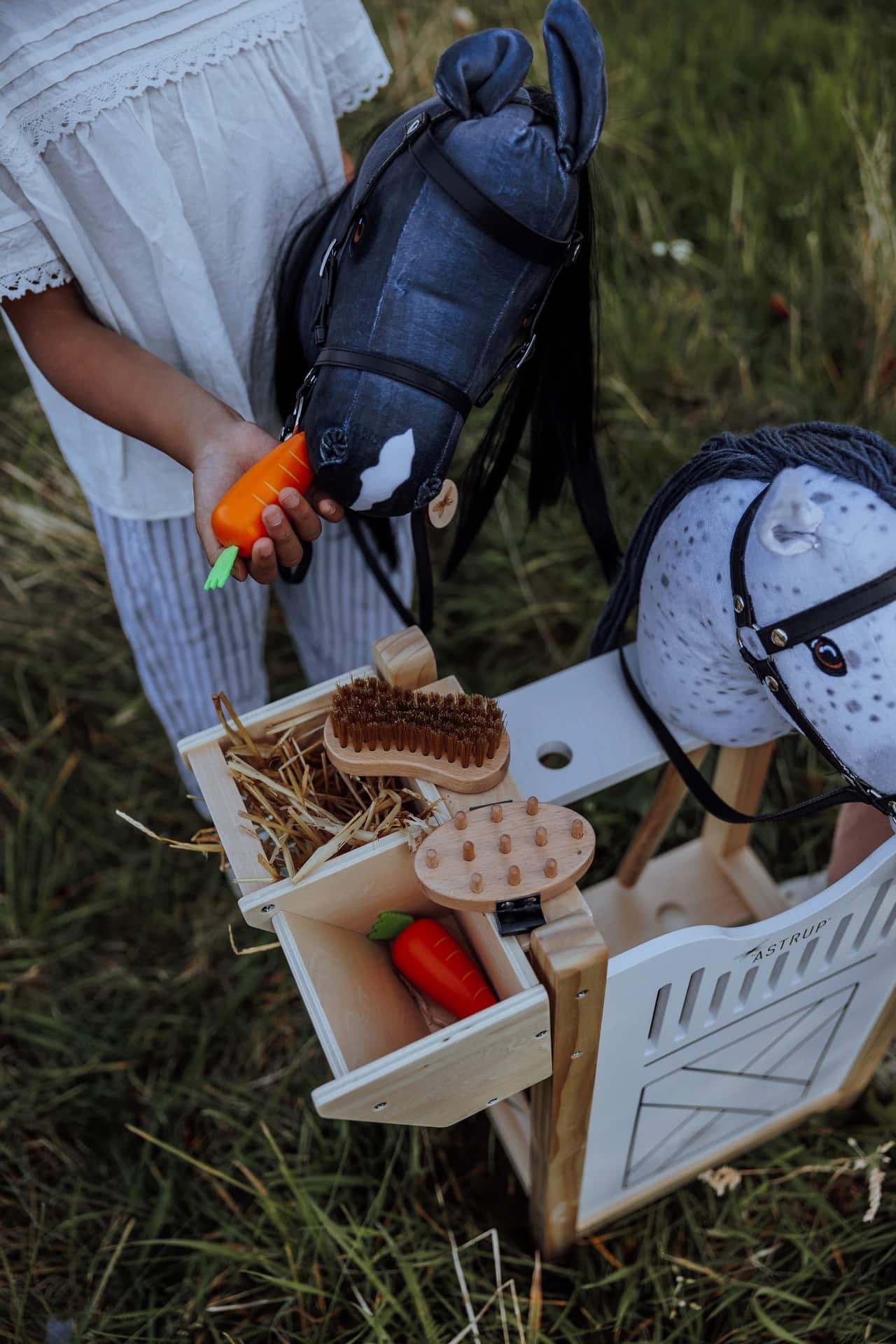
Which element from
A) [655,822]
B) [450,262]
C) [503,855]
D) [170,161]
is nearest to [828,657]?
[503,855]

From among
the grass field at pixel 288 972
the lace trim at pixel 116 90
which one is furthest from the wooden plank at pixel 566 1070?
the lace trim at pixel 116 90

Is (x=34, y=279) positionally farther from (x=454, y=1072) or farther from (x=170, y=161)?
(x=454, y=1072)

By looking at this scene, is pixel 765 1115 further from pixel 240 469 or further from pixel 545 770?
pixel 240 469

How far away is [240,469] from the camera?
0.78m

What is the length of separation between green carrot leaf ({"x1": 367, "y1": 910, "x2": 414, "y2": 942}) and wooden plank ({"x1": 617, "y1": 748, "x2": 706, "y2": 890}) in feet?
1.06

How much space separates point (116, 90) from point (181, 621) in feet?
1.64

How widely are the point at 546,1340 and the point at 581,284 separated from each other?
0.97 meters

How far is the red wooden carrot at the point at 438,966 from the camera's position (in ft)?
2.61

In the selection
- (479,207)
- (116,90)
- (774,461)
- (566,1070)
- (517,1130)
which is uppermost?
(116,90)

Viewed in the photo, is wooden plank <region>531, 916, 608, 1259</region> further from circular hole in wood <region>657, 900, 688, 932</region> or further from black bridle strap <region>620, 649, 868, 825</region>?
circular hole in wood <region>657, 900, 688, 932</region>

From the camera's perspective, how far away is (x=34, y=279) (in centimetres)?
78

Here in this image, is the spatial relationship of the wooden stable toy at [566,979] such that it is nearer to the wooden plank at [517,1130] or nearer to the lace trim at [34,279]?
the wooden plank at [517,1130]

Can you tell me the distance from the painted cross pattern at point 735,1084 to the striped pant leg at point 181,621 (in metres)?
0.62

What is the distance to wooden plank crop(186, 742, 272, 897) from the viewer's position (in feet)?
2.50
